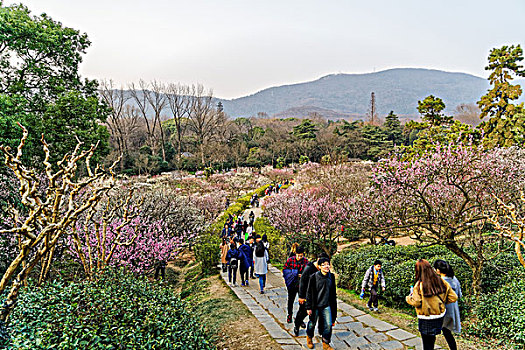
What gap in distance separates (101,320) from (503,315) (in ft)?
19.7

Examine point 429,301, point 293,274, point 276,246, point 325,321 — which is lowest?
point 276,246

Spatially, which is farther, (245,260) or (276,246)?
(276,246)

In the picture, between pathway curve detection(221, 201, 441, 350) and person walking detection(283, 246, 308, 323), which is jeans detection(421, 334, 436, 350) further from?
person walking detection(283, 246, 308, 323)

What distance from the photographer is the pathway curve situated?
4.45 metres

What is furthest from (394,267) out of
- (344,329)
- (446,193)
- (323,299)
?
(323,299)

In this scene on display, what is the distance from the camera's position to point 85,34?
41.9ft

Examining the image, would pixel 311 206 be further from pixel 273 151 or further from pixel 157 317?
pixel 273 151

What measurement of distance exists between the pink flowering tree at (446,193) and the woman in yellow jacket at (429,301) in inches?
150

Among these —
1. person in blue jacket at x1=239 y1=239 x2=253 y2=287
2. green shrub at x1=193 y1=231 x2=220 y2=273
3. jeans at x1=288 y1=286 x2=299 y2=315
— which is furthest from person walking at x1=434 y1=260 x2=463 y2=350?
green shrub at x1=193 y1=231 x2=220 y2=273

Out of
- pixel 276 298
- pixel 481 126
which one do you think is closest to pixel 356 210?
pixel 276 298

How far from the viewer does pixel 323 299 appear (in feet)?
13.6

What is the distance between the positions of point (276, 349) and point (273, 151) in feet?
122

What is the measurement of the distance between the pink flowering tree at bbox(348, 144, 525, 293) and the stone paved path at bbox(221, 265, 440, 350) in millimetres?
2756

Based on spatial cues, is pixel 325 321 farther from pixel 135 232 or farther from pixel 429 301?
pixel 135 232
